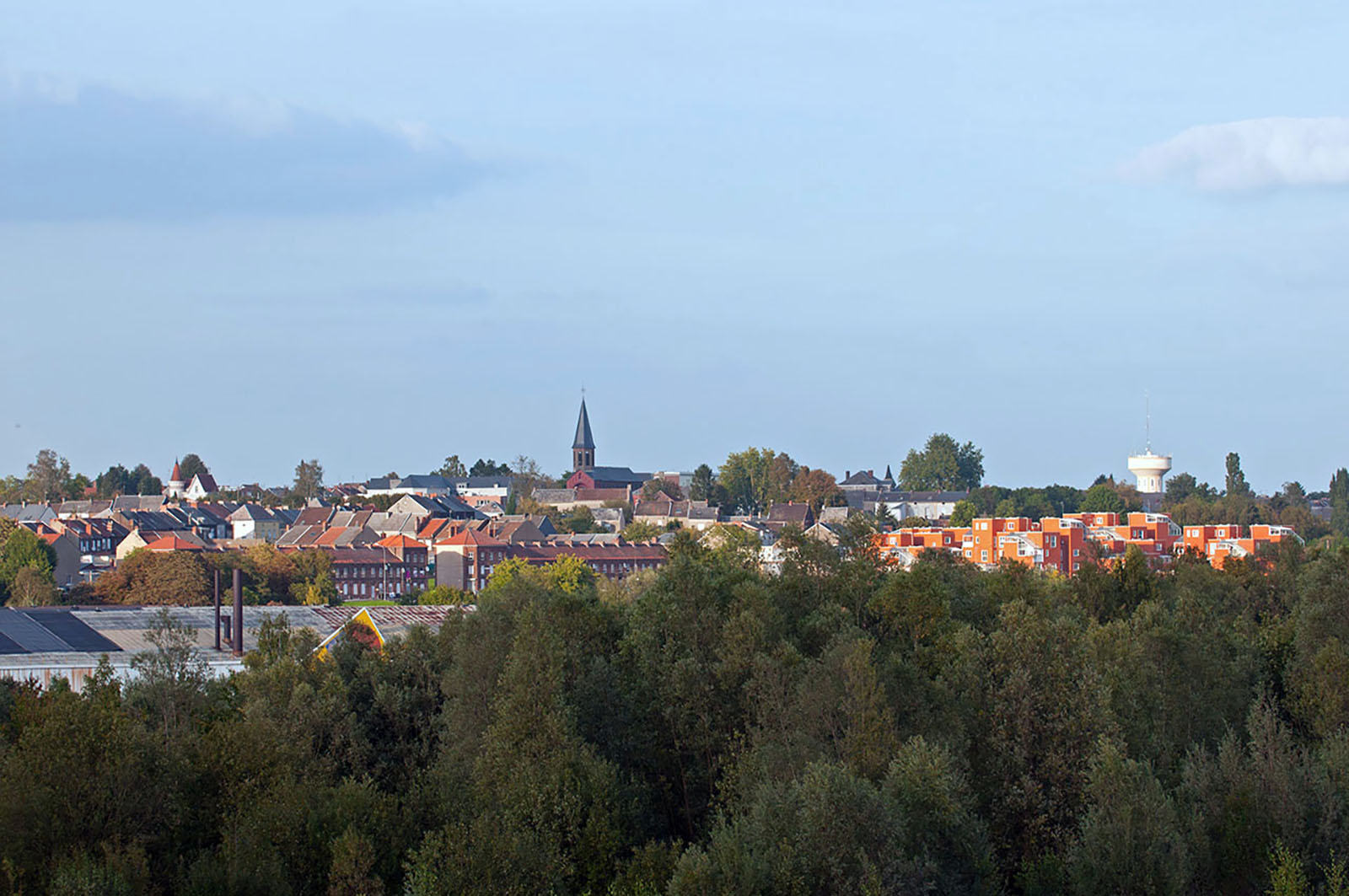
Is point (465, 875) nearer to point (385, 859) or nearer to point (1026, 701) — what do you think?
point (385, 859)

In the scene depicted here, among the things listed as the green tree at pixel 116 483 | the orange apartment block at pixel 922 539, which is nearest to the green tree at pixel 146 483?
the green tree at pixel 116 483

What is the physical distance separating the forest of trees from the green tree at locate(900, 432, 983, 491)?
13118 cm

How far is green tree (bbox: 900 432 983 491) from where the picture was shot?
163 meters

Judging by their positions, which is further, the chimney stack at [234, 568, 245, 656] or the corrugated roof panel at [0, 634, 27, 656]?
the chimney stack at [234, 568, 245, 656]

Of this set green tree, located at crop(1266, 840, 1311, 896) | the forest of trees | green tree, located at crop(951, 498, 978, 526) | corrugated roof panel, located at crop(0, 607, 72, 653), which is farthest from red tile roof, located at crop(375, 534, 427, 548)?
green tree, located at crop(1266, 840, 1311, 896)

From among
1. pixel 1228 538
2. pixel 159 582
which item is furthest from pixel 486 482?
pixel 1228 538

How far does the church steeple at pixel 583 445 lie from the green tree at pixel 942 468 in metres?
36.6

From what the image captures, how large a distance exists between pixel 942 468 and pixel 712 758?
140 metres

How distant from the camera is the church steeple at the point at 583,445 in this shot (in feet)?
593

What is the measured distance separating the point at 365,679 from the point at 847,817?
13534 mm

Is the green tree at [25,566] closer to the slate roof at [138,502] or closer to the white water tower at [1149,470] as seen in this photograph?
the slate roof at [138,502]

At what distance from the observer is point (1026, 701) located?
82.8ft

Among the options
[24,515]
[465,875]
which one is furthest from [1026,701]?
[24,515]

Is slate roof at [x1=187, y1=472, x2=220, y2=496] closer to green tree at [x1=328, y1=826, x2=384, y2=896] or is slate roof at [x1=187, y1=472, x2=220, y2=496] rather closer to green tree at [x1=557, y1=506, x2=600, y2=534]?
green tree at [x1=557, y1=506, x2=600, y2=534]
